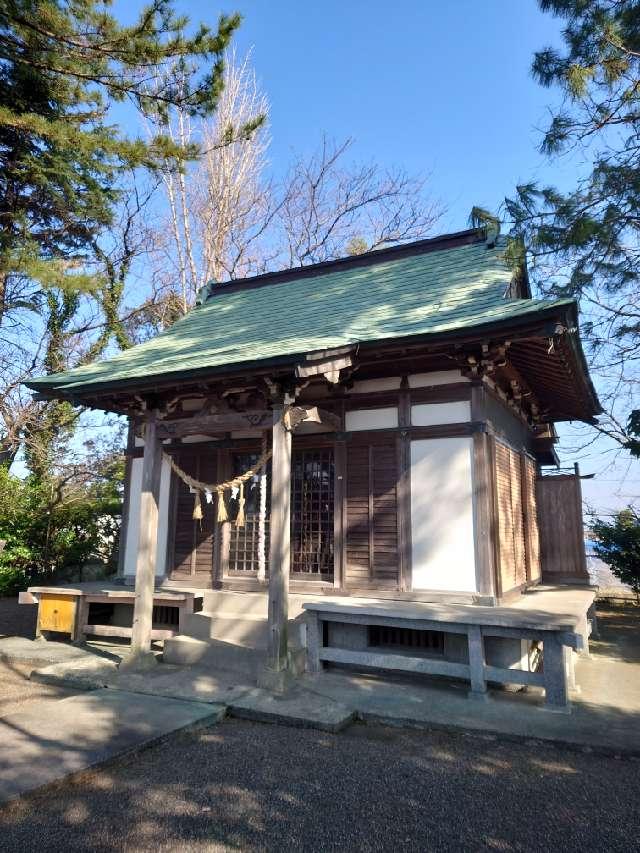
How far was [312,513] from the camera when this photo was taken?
25.2ft

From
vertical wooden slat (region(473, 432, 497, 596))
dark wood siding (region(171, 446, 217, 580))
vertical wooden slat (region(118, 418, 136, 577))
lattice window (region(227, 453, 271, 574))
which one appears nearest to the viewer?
vertical wooden slat (region(473, 432, 497, 596))

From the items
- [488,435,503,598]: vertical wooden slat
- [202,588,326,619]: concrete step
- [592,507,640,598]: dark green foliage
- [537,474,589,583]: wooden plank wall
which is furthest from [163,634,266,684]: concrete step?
[592,507,640,598]: dark green foliage

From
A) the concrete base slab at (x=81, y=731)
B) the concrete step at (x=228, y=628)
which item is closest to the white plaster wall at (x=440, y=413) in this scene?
the concrete step at (x=228, y=628)

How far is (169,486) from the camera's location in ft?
28.8

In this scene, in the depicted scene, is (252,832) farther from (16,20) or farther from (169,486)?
(16,20)

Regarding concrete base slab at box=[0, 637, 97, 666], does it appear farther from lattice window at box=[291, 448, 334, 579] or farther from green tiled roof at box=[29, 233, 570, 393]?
green tiled roof at box=[29, 233, 570, 393]

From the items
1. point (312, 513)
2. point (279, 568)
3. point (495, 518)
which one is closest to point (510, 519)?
point (495, 518)

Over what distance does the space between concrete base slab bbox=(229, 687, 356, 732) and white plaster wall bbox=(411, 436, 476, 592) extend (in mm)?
2081

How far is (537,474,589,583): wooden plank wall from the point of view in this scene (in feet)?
33.9

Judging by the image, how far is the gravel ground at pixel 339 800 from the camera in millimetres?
2947

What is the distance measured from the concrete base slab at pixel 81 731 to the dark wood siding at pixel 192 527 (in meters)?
2.80

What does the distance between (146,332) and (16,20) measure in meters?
12.0

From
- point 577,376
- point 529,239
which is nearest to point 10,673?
point 529,239

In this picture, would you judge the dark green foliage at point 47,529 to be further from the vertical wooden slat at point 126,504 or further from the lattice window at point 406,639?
the lattice window at point 406,639
